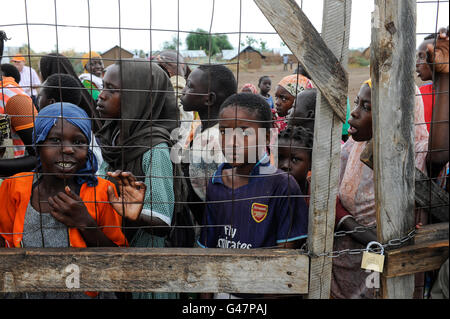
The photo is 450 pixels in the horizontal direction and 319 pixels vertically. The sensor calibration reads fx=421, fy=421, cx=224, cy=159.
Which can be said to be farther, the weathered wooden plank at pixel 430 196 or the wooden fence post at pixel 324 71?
the weathered wooden plank at pixel 430 196

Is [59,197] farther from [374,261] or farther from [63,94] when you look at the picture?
[63,94]

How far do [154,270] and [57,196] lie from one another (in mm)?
576

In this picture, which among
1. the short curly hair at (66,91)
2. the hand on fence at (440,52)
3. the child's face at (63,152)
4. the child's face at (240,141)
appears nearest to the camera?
the hand on fence at (440,52)

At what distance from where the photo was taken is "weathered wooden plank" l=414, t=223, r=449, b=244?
1.95 m

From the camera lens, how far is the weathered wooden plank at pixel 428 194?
195 centimetres

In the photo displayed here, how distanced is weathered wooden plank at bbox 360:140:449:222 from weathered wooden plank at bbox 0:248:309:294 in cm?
57

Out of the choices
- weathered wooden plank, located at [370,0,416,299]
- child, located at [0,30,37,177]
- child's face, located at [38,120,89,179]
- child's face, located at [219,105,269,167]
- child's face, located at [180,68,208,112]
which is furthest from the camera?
child's face, located at [180,68,208,112]

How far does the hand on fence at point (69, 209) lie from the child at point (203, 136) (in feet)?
2.02

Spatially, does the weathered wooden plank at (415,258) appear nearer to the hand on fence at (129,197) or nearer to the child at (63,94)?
the hand on fence at (129,197)

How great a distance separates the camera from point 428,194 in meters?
2.01

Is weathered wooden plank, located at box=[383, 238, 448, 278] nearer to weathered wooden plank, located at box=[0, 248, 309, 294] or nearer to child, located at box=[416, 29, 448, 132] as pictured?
weathered wooden plank, located at box=[0, 248, 309, 294]

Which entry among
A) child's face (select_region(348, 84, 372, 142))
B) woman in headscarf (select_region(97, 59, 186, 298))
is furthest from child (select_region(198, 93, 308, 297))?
child's face (select_region(348, 84, 372, 142))

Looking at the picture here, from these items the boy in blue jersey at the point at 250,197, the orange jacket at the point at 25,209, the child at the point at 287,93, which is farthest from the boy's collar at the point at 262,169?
the child at the point at 287,93
